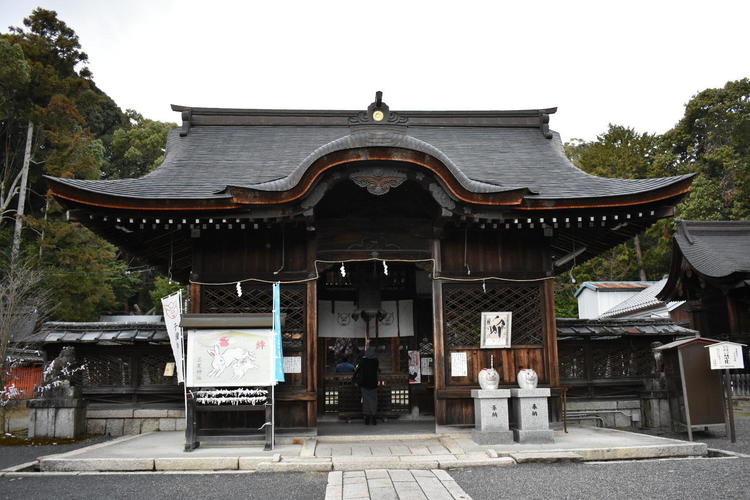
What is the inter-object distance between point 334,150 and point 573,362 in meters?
6.13

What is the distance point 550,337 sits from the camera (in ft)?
30.7

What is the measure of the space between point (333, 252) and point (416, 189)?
1746 millimetres

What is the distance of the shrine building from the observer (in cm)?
853

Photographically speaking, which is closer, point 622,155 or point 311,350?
point 311,350

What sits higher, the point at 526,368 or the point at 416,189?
the point at 416,189

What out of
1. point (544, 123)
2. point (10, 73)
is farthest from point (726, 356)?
point (10, 73)

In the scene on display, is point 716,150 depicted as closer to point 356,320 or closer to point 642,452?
point 356,320

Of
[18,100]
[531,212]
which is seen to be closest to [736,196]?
[531,212]

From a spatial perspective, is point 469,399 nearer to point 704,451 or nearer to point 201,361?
point 704,451

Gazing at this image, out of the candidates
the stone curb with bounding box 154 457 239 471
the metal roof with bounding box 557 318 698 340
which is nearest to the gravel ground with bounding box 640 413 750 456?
the metal roof with bounding box 557 318 698 340

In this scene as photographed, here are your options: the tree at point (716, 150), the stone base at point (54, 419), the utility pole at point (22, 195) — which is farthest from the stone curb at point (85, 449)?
the tree at point (716, 150)

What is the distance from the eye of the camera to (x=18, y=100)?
25.6 metres

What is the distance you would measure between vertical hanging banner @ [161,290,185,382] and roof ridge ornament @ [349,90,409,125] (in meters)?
3.75

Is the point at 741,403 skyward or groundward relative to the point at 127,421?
groundward
